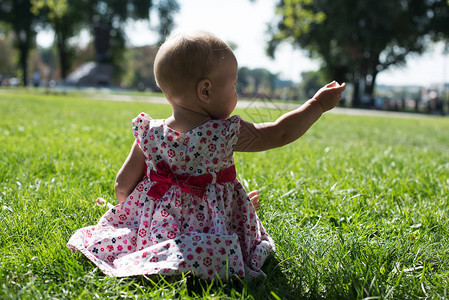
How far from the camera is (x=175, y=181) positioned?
1.74 meters

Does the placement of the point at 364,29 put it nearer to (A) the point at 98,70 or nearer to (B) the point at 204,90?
(A) the point at 98,70

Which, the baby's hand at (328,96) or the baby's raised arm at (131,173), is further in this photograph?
the baby's raised arm at (131,173)

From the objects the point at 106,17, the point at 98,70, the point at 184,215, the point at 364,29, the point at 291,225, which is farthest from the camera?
the point at 106,17

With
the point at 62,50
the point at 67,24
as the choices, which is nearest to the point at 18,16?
the point at 67,24

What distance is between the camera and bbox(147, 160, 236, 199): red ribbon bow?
174 cm

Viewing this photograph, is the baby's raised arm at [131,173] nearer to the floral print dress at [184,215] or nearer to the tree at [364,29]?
the floral print dress at [184,215]

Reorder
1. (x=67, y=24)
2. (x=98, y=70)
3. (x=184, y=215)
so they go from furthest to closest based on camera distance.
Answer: (x=67, y=24) → (x=98, y=70) → (x=184, y=215)

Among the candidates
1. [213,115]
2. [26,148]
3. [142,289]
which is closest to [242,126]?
[213,115]

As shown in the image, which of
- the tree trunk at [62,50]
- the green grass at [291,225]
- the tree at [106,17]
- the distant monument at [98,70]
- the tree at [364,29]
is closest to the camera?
the green grass at [291,225]

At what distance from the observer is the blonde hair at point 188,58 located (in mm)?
1620

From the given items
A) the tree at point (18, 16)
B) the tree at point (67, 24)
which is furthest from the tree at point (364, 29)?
the tree at point (18, 16)

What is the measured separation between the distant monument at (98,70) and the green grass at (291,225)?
31.6 m

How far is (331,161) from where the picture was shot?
3820 mm

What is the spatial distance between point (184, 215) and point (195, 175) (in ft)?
0.60
